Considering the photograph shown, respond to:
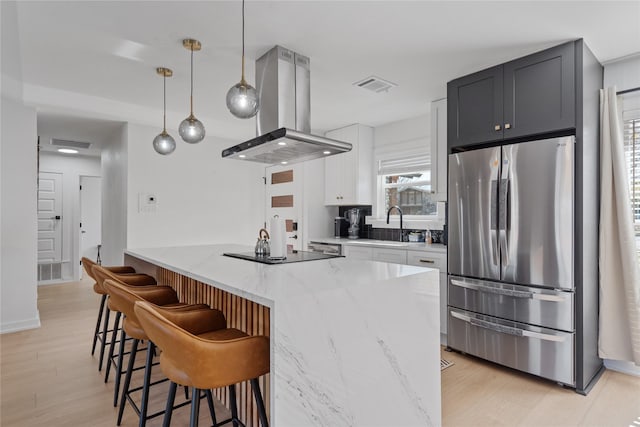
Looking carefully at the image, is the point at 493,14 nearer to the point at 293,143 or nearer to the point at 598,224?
the point at 293,143

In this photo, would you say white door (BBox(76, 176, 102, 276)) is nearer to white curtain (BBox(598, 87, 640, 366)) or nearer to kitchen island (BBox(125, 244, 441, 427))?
kitchen island (BBox(125, 244, 441, 427))

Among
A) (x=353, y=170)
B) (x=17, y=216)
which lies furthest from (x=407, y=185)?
(x=17, y=216)

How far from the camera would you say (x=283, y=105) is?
265cm

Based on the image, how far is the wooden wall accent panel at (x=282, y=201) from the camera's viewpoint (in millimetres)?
5152

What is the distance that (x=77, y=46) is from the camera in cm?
260

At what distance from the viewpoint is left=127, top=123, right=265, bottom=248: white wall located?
4.31m

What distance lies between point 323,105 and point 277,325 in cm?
→ 316

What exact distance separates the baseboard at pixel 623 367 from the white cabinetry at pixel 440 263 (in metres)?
1.25

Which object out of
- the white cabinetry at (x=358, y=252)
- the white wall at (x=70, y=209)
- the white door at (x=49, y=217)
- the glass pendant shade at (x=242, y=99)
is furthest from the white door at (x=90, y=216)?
the glass pendant shade at (x=242, y=99)

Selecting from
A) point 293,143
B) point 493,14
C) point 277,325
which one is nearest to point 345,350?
point 277,325

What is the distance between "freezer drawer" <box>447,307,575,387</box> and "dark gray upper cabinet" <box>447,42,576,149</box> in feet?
4.84

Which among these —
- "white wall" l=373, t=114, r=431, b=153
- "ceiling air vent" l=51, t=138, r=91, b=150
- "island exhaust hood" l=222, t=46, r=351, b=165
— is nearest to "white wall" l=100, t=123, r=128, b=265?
"ceiling air vent" l=51, t=138, r=91, b=150

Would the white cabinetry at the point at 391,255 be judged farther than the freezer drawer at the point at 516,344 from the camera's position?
Yes

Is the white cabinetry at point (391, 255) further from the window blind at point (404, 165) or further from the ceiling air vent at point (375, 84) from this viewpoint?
the ceiling air vent at point (375, 84)
